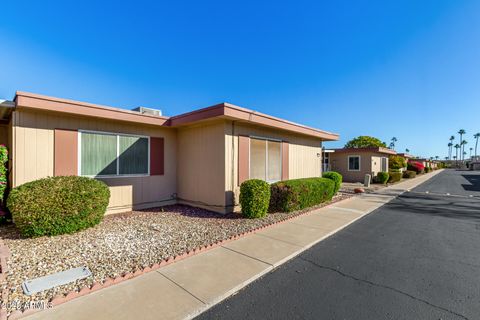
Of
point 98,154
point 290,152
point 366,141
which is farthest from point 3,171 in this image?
point 366,141

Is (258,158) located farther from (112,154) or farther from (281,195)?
(112,154)

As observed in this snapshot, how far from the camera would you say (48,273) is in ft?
10.4

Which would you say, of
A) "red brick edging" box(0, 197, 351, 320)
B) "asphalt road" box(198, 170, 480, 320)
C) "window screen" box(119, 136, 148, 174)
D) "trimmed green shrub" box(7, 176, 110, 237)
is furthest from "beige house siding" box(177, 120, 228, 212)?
"asphalt road" box(198, 170, 480, 320)

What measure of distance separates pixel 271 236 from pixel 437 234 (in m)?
4.29

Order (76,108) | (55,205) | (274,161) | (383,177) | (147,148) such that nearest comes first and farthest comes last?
(55,205)
(76,108)
(147,148)
(274,161)
(383,177)

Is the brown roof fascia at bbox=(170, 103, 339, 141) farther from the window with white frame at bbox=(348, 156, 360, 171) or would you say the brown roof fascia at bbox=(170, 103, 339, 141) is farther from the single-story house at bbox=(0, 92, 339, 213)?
the window with white frame at bbox=(348, 156, 360, 171)

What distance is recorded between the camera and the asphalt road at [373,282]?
8.14 ft

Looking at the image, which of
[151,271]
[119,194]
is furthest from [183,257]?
[119,194]

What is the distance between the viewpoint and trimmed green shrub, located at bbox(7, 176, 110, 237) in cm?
429

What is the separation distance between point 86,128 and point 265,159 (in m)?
5.89

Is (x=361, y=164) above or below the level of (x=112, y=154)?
below

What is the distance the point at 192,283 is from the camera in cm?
299

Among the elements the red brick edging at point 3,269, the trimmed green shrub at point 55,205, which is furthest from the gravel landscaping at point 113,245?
the trimmed green shrub at point 55,205

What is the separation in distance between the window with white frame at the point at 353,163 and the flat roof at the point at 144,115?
1334 cm
